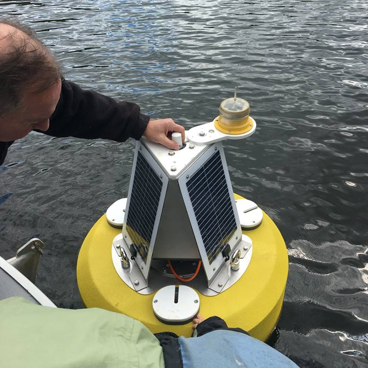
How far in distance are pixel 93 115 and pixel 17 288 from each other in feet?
3.47

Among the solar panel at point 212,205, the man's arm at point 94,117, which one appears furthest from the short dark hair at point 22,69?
the solar panel at point 212,205

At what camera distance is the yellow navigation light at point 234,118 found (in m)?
1.97

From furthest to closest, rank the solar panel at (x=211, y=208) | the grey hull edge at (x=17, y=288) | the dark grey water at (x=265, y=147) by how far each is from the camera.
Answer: the dark grey water at (x=265, y=147), the solar panel at (x=211, y=208), the grey hull edge at (x=17, y=288)

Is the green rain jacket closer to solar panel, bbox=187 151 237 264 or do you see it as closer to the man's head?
the man's head

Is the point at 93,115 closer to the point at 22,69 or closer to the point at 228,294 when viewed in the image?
the point at 22,69

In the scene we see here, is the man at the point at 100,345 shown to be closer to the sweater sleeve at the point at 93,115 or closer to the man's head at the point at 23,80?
the man's head at the point at 23,80

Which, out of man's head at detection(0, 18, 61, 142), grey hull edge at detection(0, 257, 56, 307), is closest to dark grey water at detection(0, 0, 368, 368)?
grey hull edge at detection(0, 257, 56, 307)

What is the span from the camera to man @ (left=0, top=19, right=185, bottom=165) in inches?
51.0

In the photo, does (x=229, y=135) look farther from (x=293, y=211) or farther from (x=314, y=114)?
(x=314, y=114)

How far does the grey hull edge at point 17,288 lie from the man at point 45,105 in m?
0.59

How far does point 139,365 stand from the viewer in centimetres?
91

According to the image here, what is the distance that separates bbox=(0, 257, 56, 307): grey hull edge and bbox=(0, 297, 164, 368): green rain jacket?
45 cm

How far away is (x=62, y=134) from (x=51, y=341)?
1.59m

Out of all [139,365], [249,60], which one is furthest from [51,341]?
[249,60]
